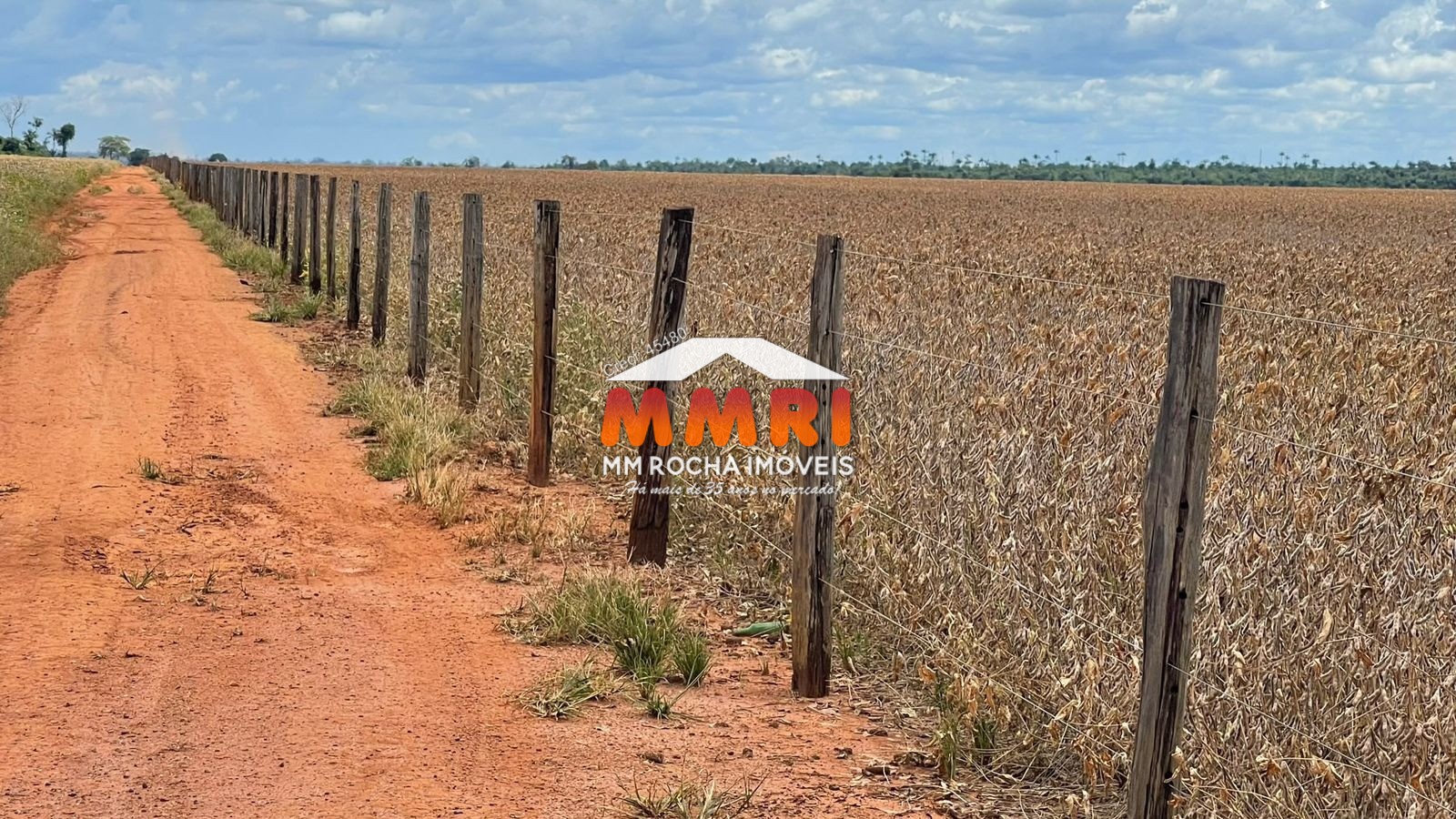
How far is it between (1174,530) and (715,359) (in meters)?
4.98

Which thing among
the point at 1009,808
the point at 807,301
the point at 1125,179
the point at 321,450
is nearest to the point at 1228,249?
the point at 807,301

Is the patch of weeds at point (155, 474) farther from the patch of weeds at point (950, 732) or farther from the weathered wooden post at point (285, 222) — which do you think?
the weathered wooden post at point (285, 222)

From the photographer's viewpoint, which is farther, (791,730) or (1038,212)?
(1038,212)

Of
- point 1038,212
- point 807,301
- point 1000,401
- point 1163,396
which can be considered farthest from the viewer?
point 1038,212

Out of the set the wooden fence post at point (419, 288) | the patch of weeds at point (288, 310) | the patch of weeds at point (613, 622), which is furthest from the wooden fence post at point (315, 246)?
the patch of weeds at point (613, 622)

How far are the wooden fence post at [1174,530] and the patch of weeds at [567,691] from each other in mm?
2170

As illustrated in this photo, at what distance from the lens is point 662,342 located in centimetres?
739

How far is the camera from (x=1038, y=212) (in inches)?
1583

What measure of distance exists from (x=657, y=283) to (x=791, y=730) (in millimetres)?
2923

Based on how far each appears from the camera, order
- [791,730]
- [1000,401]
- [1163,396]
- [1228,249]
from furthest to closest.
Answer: [1228,249]
[1000,401]
[791,730]
[1163,396]

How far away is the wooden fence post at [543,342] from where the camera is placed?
29.2 ft

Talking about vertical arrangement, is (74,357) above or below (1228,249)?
below

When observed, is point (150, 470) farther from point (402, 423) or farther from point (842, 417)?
point (842, 417)

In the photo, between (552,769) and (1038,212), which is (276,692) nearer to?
(552,769)
